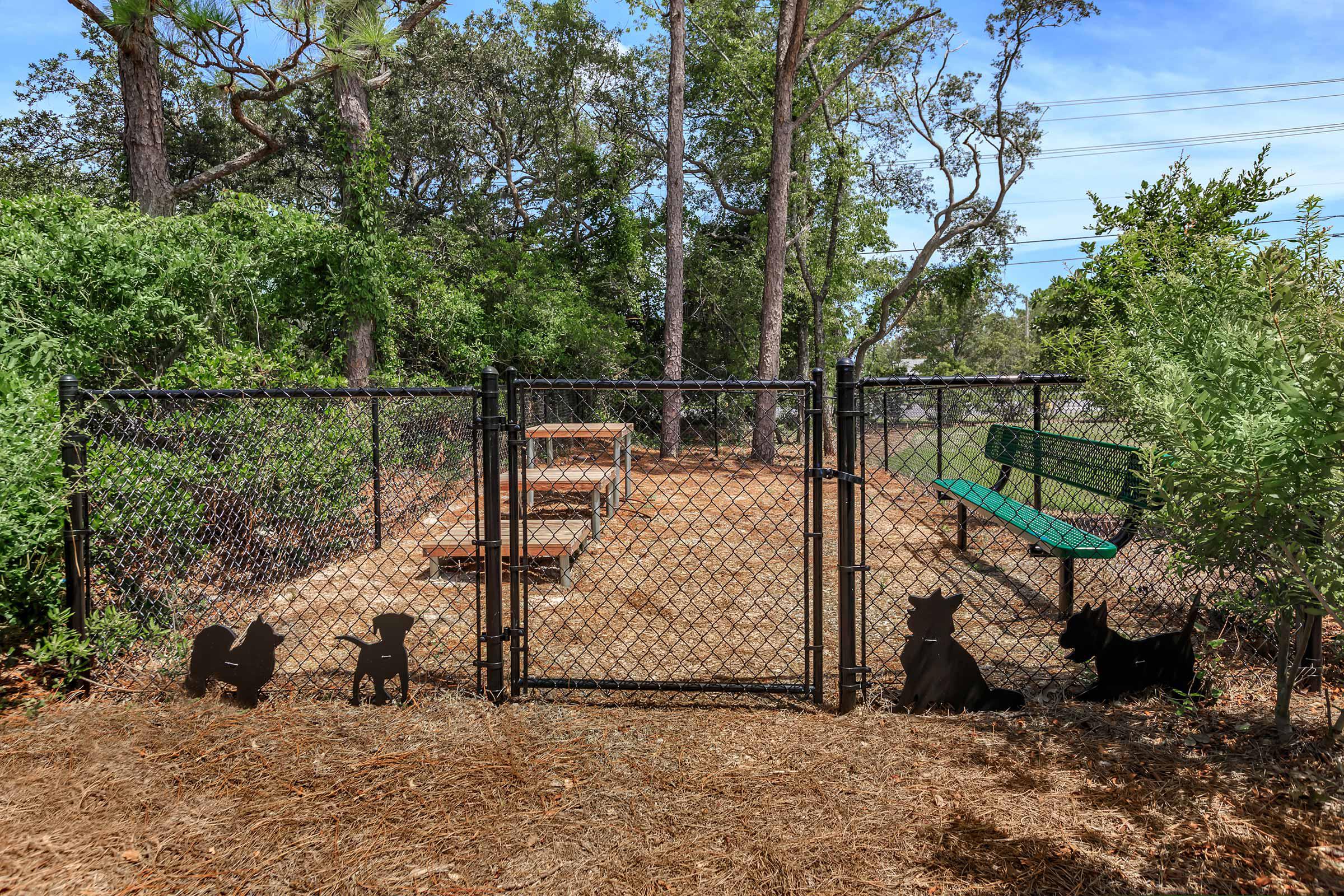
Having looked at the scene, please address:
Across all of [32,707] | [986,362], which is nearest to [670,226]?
[32,707]

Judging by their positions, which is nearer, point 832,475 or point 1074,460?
point 832,475

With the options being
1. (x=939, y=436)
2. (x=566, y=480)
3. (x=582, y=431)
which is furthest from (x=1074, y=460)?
(x=582, y=431)

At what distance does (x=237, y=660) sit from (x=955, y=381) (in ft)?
10.0

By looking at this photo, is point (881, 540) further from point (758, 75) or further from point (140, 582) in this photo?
point (758, 75)

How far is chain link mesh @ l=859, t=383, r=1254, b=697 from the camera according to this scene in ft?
10.7

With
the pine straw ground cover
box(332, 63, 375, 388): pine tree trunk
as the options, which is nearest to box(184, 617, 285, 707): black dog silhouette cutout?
the pine straw ground cover

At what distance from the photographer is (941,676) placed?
2854 mm

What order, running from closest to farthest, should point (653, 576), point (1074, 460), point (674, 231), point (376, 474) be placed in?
point (1074, 460)
point (653, 576)
point (376, 474)
point (674, 231)

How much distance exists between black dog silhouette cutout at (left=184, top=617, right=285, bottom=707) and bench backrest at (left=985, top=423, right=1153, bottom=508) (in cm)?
345

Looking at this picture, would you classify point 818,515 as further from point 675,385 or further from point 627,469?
point 627,469

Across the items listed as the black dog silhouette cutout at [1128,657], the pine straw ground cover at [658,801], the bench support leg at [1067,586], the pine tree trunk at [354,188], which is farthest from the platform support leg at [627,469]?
the black dog silhouette cutout at [1128,657]

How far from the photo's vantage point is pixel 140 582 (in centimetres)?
385

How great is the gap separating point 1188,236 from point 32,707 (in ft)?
18.7

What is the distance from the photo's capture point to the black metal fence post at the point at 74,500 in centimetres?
306
